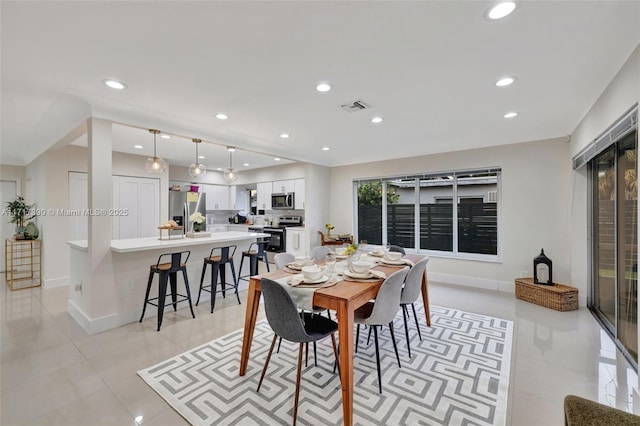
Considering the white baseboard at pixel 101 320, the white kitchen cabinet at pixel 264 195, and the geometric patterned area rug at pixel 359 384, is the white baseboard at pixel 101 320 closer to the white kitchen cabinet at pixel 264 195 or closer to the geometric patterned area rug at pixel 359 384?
the geometric patterned area rug at pixel 359 384

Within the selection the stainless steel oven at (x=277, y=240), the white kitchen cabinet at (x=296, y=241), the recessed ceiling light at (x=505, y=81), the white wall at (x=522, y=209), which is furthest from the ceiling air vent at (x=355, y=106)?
the stainless steel oven at (x=277, y=240)

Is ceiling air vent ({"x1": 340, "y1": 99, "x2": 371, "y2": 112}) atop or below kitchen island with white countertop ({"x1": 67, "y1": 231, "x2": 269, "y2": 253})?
atop

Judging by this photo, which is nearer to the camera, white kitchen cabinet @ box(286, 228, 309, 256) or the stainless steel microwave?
white kitchen cabinet @ box(286, 228, 309, 256)

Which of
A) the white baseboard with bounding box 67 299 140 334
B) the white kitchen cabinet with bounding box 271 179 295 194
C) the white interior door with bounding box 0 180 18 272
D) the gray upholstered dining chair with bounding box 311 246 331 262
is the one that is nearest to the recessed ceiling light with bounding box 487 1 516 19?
the gray upholstered dining chair with bounding box 311 246 331 262

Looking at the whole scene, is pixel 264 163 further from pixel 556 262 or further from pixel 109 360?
pixel 556 262

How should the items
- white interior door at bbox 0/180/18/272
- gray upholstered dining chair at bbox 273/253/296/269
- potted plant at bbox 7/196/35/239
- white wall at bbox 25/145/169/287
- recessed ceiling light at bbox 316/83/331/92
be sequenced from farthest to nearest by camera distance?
white interior door at bbox 0/180/18/272
potted plant at bbox 7/196/35/239
white wall at bbox 25/145/169/287
gray upholstered dining chair at bbox 273/253/296/269
recessed ceiling light at bbox 316/83/331/92

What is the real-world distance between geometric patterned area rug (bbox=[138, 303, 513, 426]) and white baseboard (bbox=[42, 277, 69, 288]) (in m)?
3.91

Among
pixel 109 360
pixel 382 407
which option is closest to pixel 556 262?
pixel 382 407

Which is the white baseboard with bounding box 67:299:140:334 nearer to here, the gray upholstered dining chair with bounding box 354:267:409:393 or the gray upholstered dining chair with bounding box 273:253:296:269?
the gray upholstered dining chair with bounding box 273:253:296:269

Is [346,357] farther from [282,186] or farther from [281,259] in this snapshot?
[282,186]

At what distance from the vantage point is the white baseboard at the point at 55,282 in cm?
470

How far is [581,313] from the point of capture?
11.5ft

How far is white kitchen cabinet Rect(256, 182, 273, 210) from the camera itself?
7219 millimetres

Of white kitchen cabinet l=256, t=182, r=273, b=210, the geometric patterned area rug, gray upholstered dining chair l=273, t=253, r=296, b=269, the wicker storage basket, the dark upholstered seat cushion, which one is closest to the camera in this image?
the dark upholstered seat cushion
